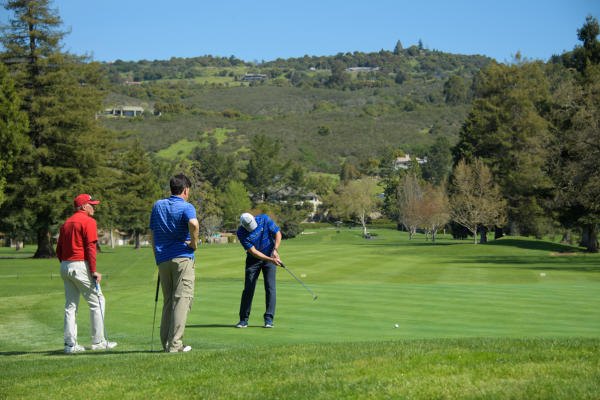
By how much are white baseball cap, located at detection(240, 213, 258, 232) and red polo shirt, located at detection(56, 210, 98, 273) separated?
2.40m

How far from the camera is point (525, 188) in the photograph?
52.9 meters

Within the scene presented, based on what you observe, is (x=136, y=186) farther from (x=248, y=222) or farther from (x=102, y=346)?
(x=102, y=346)

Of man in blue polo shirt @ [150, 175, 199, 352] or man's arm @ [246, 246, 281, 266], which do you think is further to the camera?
man's arm @ [246, 246, 281, 266]

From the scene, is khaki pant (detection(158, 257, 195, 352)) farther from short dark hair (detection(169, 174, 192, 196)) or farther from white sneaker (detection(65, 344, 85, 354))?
white sneaker (detection(65, 344, 85, 354))

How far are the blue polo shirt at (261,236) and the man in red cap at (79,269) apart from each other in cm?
249

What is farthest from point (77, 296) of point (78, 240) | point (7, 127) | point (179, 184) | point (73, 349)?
point (7, 127)

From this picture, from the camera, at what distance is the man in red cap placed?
9.01 meters

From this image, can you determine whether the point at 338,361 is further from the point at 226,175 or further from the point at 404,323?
the point at 226,175

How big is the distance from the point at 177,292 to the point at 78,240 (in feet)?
6.14

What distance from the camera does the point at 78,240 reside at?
9.07 m

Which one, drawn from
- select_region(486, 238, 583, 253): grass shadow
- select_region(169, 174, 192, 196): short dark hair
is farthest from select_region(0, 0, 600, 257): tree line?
select_region(169, 174, 192, 196): short dark hair

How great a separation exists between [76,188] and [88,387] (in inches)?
1549

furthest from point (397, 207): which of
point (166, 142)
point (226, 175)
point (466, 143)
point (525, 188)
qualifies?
point (166, 142)

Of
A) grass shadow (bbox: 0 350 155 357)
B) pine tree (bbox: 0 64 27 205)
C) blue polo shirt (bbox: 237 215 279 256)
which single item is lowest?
grass shadow (bbox: 0 350 155 357)
